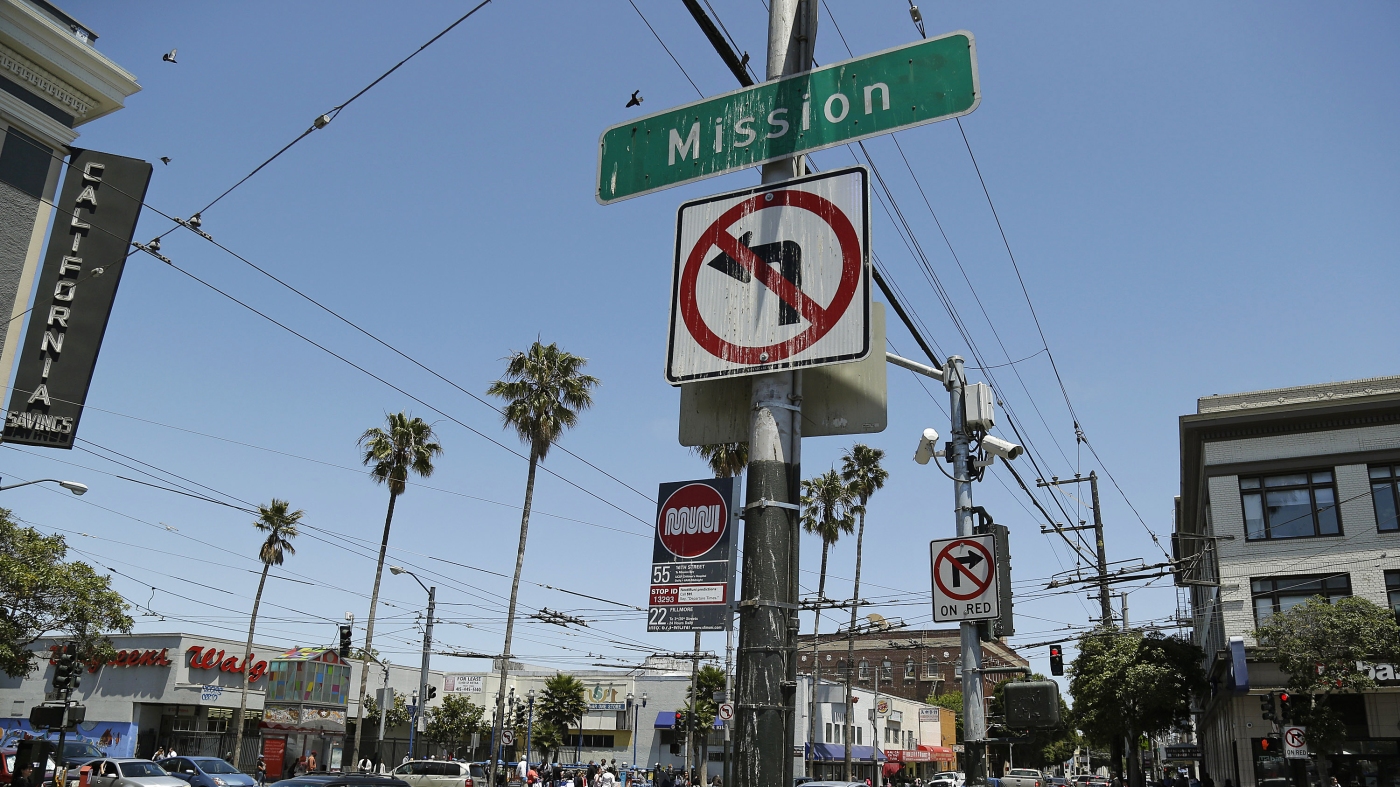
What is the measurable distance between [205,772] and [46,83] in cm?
2094

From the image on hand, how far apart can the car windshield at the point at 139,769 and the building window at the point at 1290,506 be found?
3701cm

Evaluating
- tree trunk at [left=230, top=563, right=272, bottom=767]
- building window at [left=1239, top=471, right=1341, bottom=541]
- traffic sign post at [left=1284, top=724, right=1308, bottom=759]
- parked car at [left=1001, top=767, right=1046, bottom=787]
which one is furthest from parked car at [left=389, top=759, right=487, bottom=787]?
building window at [left=1239, top=471, right=1341, bottom=541]

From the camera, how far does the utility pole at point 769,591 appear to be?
3.28m

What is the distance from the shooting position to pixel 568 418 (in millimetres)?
38688

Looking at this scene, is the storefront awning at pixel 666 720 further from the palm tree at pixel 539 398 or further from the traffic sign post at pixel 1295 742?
the traffic sign post at pixel 1295 742

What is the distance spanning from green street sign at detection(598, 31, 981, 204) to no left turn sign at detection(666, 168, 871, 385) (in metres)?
0.23

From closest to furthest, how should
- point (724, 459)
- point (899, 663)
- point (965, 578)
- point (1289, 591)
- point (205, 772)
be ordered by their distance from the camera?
point (965, 578), point (205, 772), point (1289, 591), point (724, 459), point (899, 663)

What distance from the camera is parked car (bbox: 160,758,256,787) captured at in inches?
1111

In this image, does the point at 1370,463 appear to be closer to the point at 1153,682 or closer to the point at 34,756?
the point at 1153,682

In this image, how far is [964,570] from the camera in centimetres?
1083

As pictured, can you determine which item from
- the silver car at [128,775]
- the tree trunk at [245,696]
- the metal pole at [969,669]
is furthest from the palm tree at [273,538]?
the metal pole at [969,669]

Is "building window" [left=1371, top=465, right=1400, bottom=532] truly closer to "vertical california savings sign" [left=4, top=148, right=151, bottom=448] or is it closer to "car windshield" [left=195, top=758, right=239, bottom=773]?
"vertical california savings sign" [left=4, top=148, right=151, bottom=448]

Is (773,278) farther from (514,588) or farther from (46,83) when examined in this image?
(514,588)

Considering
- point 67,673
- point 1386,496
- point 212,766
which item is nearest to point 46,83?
point 67,673
